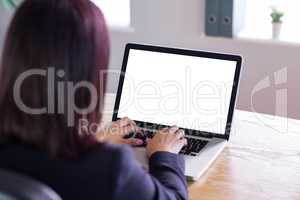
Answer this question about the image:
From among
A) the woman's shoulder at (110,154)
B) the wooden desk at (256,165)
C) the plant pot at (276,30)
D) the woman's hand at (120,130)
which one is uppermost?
the plant pot at (276,30)

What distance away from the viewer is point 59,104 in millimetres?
1069

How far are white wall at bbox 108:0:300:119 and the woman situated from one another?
5.42 ft

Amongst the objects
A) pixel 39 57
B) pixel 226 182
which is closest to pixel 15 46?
pixel 39 57

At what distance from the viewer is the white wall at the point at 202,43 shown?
8.62 feet

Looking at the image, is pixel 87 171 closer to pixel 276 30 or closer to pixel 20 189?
pixel 20 189

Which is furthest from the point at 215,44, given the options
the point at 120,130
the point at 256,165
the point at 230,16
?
the point at 256,165

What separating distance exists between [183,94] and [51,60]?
720 mm

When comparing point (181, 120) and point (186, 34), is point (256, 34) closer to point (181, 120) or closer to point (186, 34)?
point (186, 34)

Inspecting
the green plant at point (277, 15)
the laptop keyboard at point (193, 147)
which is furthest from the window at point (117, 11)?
the laptop keyboard at point (193, 147)

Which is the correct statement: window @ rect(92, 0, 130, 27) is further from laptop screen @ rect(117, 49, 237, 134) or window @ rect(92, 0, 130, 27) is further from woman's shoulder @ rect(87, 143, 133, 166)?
woman's shoulder @ rect(87, 143, 133, 166)

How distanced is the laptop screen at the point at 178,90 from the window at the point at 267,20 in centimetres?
106

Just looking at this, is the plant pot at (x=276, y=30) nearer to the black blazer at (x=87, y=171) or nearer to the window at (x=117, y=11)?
the window at (x=117, y=11)

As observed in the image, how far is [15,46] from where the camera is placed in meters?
1.04

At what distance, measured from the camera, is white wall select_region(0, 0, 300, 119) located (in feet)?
8.62
